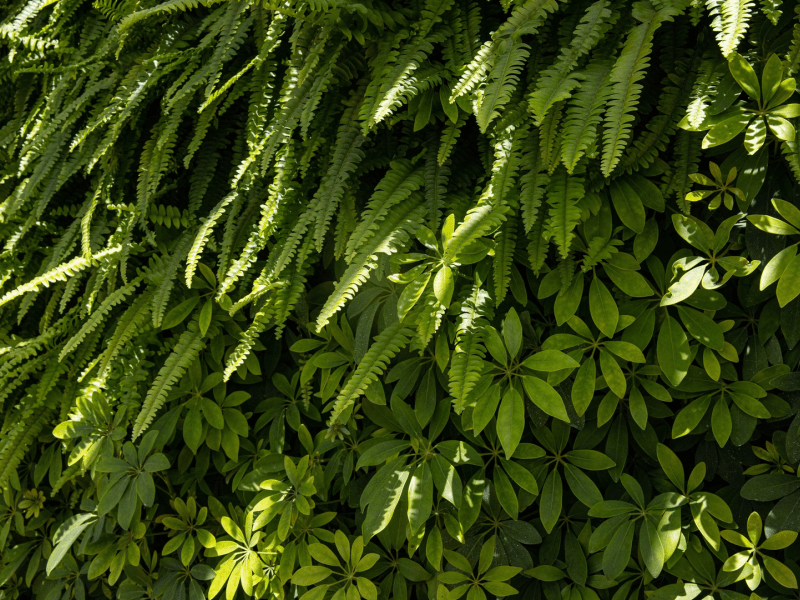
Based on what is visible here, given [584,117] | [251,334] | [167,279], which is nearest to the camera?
[584,117]

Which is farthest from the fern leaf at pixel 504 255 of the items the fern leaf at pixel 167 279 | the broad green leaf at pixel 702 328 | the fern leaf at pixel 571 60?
the fern leaf at pixel 167 279

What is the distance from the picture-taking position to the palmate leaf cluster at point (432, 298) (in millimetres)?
1175

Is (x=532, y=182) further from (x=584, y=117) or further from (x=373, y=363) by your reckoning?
(x=373, y=363)

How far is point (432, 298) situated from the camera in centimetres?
124

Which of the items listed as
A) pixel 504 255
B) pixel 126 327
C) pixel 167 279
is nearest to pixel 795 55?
pixel 504 255

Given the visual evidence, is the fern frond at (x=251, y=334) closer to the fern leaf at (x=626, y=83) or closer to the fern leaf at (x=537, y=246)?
the fern leaf at (x=537, y=246)

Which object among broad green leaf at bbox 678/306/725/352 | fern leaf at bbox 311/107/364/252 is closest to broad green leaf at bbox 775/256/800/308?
broad green leaf at bbox 678/306/725/352

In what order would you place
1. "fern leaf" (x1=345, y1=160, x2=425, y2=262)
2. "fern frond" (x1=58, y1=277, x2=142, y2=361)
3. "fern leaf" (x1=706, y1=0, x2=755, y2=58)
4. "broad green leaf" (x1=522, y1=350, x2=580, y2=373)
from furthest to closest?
Answer: 1. "fern frond" (x1=58, y1=277, x2=142, y2=361)
2. "fern leaf" (x1=345, y1=160, x2=425, y2=262)
3. "broad green leaf" (x1=522, y1=350, x2=580, y2=373)
4. "fern leaf" (x1=706, y1=0, x2=755, y2=58)

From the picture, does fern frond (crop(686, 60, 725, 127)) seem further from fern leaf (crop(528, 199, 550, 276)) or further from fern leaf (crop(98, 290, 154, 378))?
fern leaf (crop(98, 290, 154, 378))

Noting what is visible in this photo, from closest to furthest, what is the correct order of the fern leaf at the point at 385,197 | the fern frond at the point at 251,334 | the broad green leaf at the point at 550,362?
the broad green leaf at the point at 550,362
the fern leaf at the point at 385,197
the fern frond at the point at 251,334

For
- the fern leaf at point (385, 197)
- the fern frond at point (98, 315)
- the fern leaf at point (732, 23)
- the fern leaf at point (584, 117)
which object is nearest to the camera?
the fern leaf at point (732, 23)

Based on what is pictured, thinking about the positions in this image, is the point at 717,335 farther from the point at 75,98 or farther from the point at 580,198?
the point at 75,98

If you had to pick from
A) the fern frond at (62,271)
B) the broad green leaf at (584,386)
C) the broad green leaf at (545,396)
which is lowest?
the broad green leaf at (584,386)

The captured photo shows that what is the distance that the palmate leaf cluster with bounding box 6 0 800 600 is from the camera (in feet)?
3.85
